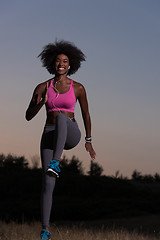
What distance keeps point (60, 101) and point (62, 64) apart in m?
0.58

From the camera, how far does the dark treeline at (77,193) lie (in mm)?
17031

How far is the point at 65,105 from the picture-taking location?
18.4ft

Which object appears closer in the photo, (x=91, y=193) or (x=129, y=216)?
(x=129, y=216)

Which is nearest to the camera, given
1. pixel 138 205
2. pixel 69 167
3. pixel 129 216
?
pixel 129 216

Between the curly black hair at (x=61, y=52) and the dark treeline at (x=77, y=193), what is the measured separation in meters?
10.1

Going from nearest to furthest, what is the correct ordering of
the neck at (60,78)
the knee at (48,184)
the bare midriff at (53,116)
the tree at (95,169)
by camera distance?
the knee at (48,184) < the bare midriff at (53,116) < the neck at (60,78) < the tree at (95,169)

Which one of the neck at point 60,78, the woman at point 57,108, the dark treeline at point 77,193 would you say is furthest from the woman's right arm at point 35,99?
the dark treeline at point 77,193

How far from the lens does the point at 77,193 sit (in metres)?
20.7

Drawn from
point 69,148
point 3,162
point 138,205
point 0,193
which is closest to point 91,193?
point 138,205

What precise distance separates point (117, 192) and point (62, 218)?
4792mm

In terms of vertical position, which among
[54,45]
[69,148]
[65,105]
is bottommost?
[69,148]

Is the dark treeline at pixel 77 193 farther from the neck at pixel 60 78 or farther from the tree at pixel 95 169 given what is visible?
the neck at pixel 60 78

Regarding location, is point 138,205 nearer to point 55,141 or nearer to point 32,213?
point 32,213

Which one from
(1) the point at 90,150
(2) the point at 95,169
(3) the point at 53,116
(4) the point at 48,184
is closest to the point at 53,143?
(3) the point at 53,116
